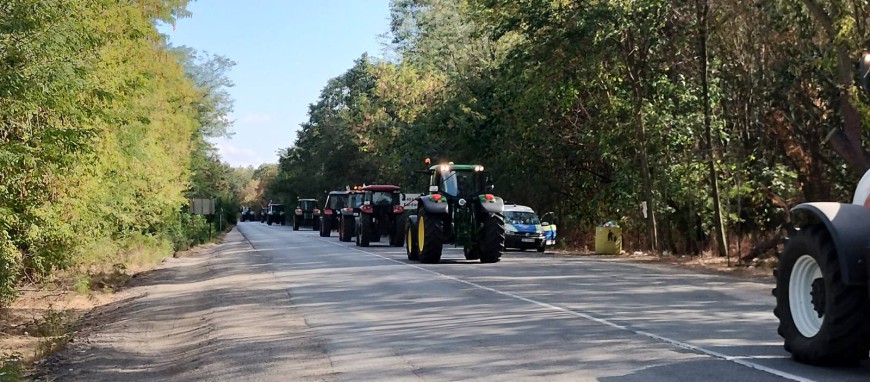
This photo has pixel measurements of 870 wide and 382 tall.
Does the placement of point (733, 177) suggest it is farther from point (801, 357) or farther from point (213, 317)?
point (801, 357)

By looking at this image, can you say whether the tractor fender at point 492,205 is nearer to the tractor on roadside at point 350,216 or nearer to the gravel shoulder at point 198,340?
the gravel shoulder at point 198,340

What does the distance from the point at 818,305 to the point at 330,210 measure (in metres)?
52.9

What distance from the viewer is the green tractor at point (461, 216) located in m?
27.2

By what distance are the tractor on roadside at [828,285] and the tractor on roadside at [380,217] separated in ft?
108

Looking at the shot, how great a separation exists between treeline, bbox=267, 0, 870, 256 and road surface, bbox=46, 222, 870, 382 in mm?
5335

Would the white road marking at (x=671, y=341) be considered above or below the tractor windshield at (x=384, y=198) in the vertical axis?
below

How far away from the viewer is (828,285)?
9086 millimetres

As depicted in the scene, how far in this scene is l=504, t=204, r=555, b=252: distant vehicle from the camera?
124 feet

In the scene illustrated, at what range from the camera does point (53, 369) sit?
12.3 meters

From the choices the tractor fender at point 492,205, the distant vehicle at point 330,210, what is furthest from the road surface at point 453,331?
the distant vehicle at point 330,210

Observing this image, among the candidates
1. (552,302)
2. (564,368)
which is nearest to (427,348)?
(564,368)

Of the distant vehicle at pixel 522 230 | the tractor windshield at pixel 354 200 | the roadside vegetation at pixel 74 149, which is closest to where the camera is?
the roadside vegetation at pixel 74 149

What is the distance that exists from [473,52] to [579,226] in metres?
13.3

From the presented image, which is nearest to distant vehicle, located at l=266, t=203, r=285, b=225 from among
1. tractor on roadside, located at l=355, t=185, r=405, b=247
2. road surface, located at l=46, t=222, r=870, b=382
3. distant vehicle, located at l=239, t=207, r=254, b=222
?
distant vehicle, located at l=239, t=207, r=254, b=222
